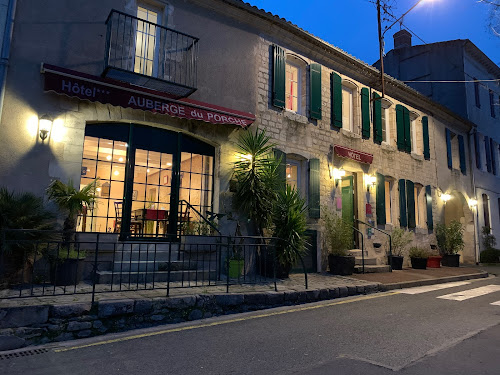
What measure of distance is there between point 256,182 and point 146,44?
4039mm

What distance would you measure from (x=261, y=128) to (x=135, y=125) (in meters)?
3.26

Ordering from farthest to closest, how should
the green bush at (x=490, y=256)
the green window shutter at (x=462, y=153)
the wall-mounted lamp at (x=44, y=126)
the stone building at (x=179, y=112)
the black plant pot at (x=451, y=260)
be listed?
the green window shutter at (x=462, y=153)
the green bush at (x=490, y=256)
the black plant pot at (x=451, y=260)
the stone building at (x=179, y=112)
the wall-mounted lamp at (x=44, y=126)

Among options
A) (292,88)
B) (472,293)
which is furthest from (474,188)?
(292,88)

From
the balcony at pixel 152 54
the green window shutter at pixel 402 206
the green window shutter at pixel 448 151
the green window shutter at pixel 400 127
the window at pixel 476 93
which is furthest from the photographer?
the window at pixel 476 93

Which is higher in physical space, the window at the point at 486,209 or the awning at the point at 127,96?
the awning at the point at 127,96

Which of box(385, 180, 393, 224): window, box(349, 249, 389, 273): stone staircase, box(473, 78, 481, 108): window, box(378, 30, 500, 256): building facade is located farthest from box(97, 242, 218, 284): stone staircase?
box(473, 78, 481, 108): window

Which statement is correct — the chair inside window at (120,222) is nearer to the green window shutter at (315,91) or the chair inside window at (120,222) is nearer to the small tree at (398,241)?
the green window shutter at (315,91)

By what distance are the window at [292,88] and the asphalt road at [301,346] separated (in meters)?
6.58

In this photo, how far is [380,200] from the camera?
1277 cm

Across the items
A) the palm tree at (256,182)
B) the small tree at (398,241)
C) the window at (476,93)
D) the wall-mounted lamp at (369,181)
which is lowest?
the small tree at (398,241)

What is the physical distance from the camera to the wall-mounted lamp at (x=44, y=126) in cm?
680

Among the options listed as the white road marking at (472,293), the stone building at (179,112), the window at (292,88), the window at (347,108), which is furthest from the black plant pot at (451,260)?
the window at (292,88)

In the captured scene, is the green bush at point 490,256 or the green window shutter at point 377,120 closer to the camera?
the green window shutter at point 377,120

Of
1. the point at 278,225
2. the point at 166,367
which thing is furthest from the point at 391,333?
the point at 278,225
